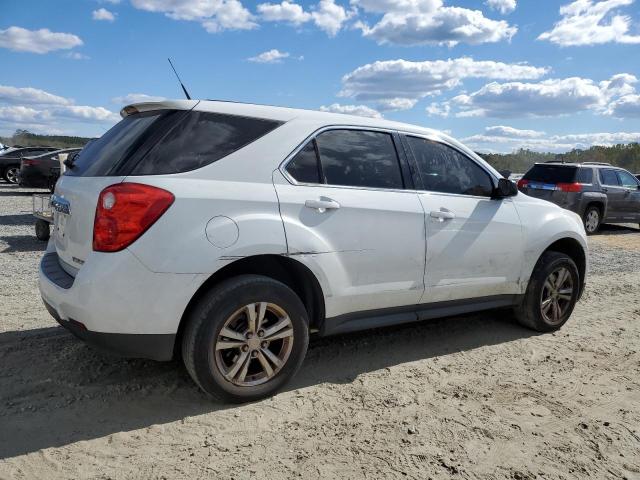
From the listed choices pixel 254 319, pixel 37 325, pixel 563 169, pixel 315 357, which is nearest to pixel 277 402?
pixel 254 319

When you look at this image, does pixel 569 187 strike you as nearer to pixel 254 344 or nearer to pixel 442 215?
pixel 442 215

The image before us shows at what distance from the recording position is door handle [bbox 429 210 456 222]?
13.3 feet

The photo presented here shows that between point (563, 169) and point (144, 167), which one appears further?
point (563, 169)

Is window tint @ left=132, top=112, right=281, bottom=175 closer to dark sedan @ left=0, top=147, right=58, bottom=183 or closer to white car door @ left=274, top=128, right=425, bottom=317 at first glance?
white car door @ left=274, top=128, right=425, bottom=317

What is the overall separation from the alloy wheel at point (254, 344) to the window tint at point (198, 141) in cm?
91

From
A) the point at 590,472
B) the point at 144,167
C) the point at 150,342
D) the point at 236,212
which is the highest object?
the point at 144,167

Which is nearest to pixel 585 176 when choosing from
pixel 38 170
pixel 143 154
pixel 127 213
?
pixel 143 154

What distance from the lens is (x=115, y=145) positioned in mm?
A: 3402

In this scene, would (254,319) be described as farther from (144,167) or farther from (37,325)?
(37,325)

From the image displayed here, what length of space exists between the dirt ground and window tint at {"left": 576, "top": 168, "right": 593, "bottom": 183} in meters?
9.37

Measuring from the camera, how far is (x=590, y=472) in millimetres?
2758

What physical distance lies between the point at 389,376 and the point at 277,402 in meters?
0.90

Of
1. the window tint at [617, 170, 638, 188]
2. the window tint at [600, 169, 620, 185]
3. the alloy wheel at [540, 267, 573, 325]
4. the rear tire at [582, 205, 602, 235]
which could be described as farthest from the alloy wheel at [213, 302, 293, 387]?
the window tint at [617, 170, 638, 188]

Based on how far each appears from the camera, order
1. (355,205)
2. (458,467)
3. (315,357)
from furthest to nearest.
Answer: (315,357) < (355,205) < (458,467)
